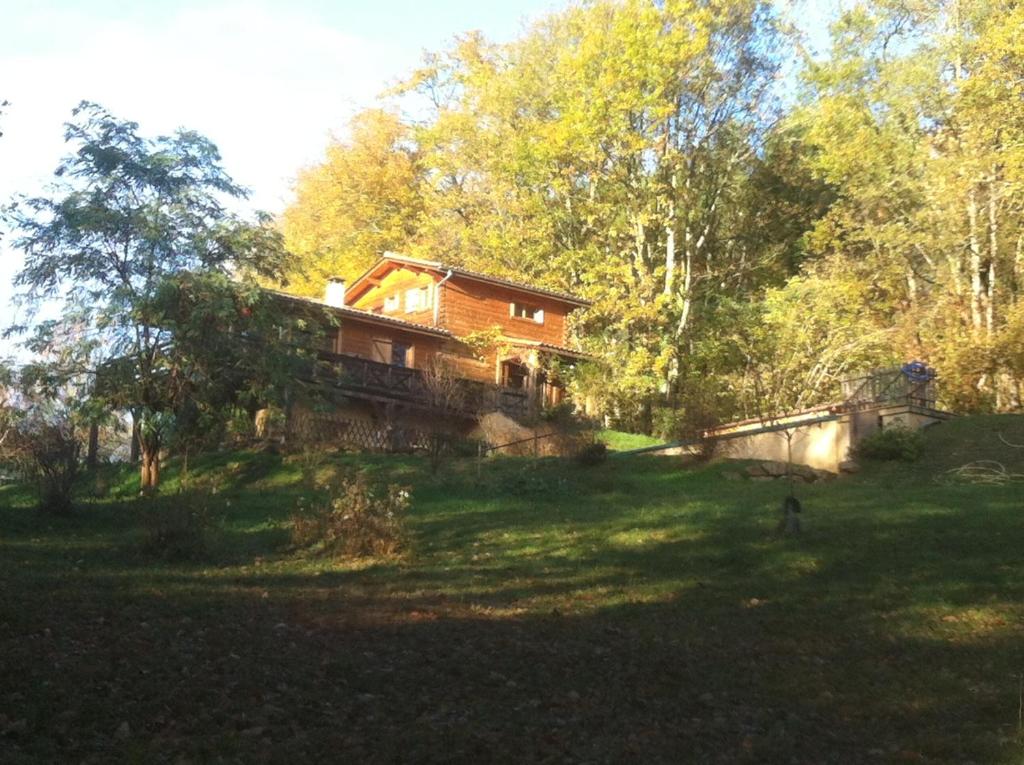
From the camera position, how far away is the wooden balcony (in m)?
32.0

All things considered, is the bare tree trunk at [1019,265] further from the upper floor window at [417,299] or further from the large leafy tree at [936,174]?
the upper floor window at [417,299]

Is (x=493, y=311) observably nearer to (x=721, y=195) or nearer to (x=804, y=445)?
(x=721, y=195)

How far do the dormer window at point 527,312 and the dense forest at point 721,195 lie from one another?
2072 millimetres

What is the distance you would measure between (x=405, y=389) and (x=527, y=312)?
9.13 m

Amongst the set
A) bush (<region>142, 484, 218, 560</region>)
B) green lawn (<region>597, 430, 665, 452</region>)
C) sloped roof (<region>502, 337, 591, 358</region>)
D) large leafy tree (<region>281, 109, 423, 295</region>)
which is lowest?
bush (<region>142, 484, 218, 560</region>)

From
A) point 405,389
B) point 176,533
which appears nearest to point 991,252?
point 405,389

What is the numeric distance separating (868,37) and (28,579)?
34.5 meters

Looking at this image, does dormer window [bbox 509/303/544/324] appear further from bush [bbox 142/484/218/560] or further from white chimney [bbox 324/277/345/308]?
bush [bbox 142/484/218/560]

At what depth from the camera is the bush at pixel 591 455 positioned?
74.5 ft

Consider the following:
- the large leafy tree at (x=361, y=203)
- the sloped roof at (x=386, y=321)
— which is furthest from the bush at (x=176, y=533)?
the large leafy tree at (x=361, y=203)

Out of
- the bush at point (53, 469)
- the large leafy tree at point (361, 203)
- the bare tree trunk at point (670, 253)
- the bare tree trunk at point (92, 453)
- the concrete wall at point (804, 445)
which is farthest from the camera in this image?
the large leafy tree at point (361, 203)

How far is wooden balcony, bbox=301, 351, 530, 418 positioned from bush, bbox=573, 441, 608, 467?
8.81 meters

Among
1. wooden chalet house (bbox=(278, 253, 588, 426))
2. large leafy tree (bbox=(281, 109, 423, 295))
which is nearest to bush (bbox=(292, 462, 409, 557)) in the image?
wooden chalet house (bbox=(278, 253, 588, 426))

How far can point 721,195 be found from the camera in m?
43.6
